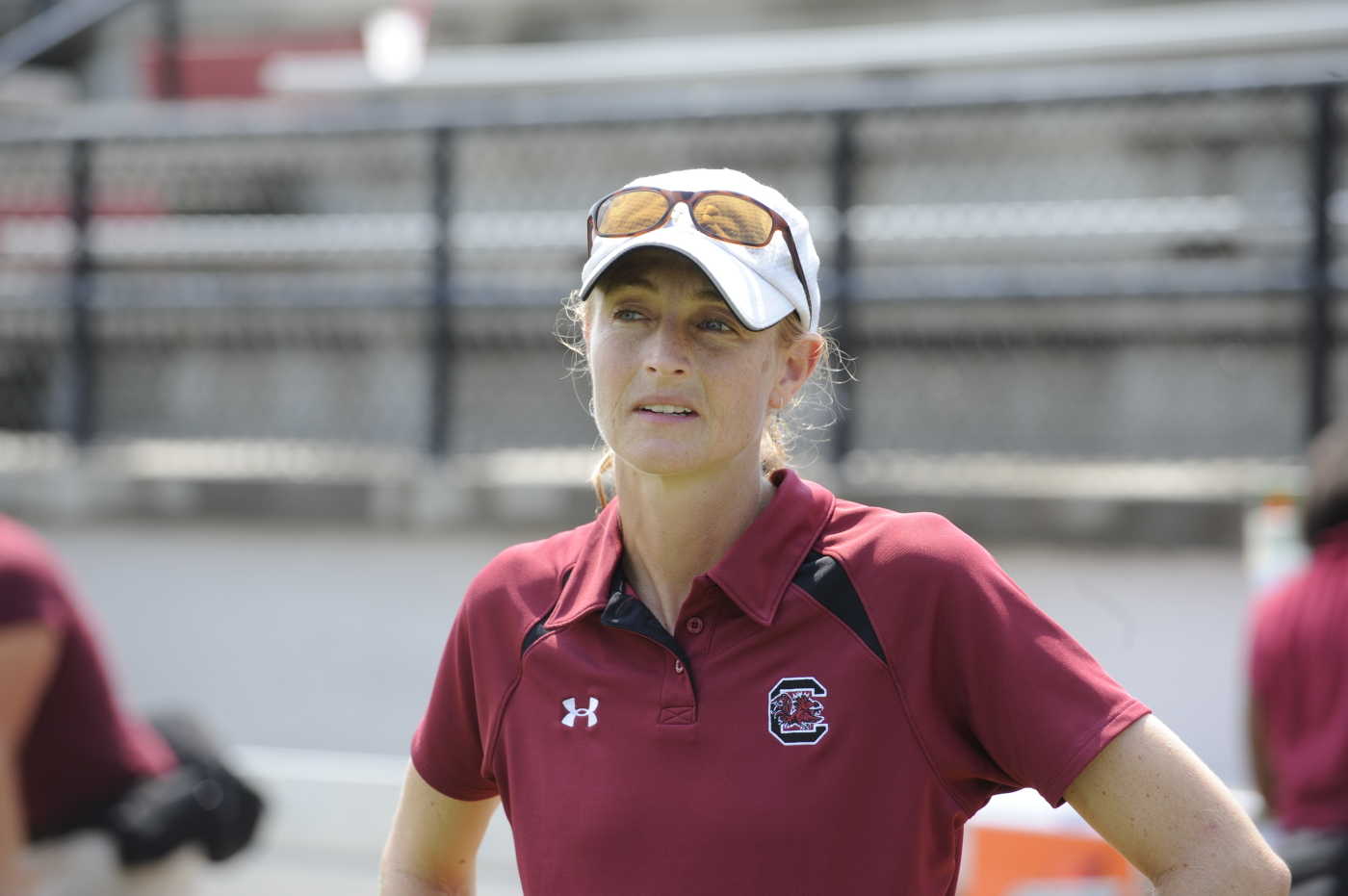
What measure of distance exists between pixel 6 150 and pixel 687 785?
622 cm

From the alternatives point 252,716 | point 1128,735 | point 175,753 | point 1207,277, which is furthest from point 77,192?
point 1128,735

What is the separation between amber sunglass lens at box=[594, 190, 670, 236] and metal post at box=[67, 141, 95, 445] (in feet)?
17.2

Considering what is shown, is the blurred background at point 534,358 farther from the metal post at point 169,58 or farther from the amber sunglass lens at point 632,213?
the metal post at point 169,58

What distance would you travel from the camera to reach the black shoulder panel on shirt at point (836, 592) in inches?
65.3

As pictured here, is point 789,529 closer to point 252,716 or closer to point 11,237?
point 252,716

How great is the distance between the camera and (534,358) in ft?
20.0

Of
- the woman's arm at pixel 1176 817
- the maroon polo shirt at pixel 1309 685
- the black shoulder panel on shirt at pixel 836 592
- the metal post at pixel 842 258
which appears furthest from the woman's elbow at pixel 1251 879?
the metal post at pixel 842 258

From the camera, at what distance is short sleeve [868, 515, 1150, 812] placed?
157 cm

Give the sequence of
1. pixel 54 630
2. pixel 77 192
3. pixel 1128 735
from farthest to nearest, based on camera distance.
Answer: pixel 77 192
pixel 54 630
pixel 1128 735

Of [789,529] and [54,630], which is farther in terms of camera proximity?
[54,630]

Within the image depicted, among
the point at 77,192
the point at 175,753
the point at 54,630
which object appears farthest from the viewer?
the point at 77,192

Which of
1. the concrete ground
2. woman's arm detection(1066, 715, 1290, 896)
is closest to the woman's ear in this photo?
woman's arm detection(1066, 715, 1290, 896)

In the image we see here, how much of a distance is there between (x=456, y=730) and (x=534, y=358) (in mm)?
4215

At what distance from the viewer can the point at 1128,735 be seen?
5.13ft
